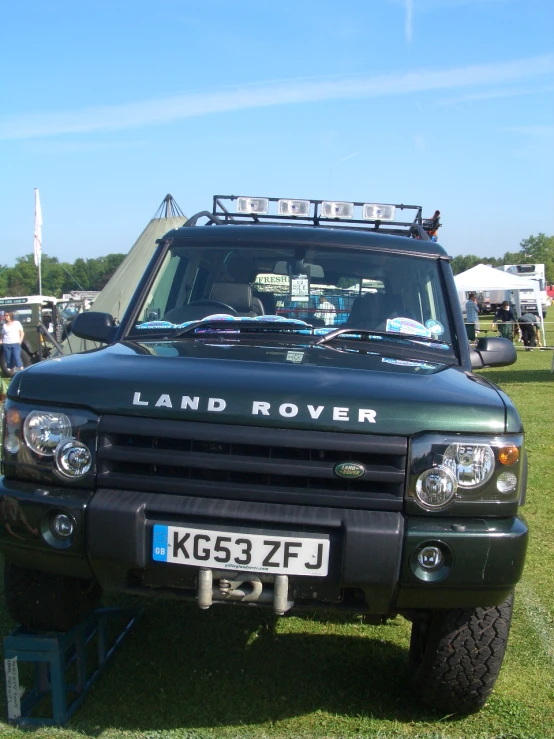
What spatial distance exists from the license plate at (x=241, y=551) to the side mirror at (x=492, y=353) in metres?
1.67

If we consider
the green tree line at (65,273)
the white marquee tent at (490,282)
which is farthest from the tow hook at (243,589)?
the green tree line at (65,273)

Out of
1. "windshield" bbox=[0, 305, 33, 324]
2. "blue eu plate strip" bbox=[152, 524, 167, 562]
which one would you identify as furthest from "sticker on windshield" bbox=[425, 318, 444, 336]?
"windshield" bbox=[0, 305, 33, 324]

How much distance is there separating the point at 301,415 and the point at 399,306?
5.09ft

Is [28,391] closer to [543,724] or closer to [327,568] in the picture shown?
[327,568]

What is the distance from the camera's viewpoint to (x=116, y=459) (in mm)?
2920

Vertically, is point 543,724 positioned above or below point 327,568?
below

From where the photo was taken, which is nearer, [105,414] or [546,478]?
[105,414]

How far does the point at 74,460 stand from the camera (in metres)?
2.94

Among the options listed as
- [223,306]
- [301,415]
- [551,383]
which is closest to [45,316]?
[551,383]

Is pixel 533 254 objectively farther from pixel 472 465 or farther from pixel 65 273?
pixel 472 465

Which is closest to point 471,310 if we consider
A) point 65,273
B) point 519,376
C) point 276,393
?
point 519,376

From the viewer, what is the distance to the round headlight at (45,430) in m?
2.97

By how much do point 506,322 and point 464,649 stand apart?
2508cm

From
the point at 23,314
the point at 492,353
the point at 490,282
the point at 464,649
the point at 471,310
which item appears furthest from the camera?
the point at 490,282
